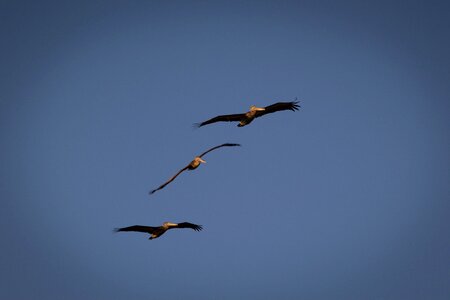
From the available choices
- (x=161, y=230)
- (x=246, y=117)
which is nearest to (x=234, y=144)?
(x=246, y=117)

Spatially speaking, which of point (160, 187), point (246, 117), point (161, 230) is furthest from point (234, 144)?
point (161, 230)

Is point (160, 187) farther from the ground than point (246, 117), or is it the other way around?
point (246, 117)

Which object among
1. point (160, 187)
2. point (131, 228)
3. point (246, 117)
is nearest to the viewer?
point (160, 187)

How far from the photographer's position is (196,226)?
60906 mm

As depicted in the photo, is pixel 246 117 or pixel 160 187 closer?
pixel 160 187

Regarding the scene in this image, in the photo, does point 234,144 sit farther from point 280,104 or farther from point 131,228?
point 131,228

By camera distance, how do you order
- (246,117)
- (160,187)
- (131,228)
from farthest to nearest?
(131,228)
(246,117)
(160,187)

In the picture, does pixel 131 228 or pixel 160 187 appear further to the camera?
pixel 131 228

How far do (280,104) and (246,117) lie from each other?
228 cm

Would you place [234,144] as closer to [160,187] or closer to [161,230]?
[160,187]

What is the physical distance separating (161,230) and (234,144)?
9.58m

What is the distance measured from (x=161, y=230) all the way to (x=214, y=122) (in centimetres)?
910

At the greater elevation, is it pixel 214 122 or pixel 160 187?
pixel 214 122

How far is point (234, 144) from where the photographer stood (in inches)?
2178
